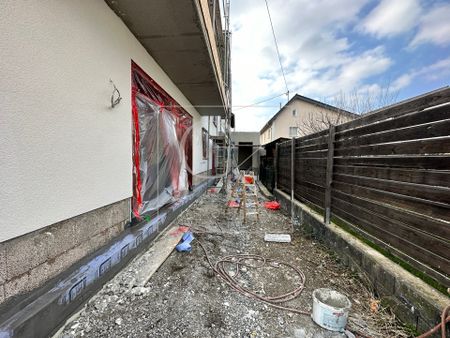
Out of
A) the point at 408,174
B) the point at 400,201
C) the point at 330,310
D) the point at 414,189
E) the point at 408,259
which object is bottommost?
the point at 330,310

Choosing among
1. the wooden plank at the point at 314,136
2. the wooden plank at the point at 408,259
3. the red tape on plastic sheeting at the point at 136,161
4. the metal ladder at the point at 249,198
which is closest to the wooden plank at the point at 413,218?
the wooden plank at the point at 408,259

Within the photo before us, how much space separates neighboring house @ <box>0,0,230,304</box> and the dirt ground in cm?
31

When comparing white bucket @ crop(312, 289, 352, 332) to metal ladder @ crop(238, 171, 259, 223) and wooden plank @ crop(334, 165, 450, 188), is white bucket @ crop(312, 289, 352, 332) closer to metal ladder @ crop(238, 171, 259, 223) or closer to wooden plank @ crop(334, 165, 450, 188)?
wooden plank @ crop(334, 165, 450, 188)

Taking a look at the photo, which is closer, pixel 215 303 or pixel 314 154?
pixel 215 303

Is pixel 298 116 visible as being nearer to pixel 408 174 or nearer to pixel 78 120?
pixel 408 174

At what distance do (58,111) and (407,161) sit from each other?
2815 millimetres

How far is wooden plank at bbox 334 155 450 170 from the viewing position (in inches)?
59.1

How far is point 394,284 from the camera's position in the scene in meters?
1.69

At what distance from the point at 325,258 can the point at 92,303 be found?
262 cm

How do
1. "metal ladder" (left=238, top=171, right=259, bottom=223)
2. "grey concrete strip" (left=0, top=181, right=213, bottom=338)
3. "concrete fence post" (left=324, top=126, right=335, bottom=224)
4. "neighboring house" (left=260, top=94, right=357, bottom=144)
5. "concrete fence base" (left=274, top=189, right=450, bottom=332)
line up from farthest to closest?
"neighboring house" (left=260, top=94, right=357, bottom=144), "metal ladder" (left=238, top=171, right=259, bottom=223), "concrete fence post" (left=324, top=126, right=335, bottom=224), "concrete fence base" (left=274, top=189, right=450, bottom=332), "grey concrete strip" (left=0, top=181, right=213, bottom=338)

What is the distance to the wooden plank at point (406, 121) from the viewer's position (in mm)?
1542

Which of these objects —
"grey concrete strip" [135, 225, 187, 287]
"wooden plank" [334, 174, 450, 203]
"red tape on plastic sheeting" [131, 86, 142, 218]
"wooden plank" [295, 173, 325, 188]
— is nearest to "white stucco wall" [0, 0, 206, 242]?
"red tape on plastic sheeting" [131, 86, 142, 218]

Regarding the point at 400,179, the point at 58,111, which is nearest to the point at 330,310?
the point at 400,179

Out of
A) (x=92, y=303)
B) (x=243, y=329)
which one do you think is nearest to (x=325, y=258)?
(x=243, y=329)
